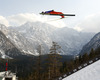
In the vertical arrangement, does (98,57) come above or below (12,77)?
above

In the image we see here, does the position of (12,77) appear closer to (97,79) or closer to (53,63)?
(53,63)

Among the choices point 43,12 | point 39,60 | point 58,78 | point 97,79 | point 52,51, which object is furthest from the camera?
point 52,51

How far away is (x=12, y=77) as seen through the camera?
3497cm

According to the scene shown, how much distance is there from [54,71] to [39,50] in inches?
450

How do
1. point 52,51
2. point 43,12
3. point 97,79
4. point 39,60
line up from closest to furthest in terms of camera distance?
point 97,79, point 43,12, point 39,60, point 52,51

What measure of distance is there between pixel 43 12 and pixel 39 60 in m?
25.2

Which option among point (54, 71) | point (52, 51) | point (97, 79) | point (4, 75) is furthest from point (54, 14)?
point (54, 71)

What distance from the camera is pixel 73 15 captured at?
12188 millimetres

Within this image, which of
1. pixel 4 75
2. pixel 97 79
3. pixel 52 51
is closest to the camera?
pixel 97 79

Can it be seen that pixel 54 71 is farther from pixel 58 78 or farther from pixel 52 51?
pixel 58 78

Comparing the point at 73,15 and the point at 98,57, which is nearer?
the point at 73,15

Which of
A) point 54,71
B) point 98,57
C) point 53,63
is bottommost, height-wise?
point 54,71

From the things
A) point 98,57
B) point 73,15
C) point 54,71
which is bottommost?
point 54,71

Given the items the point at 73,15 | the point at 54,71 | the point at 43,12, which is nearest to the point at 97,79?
the point at 73,15
